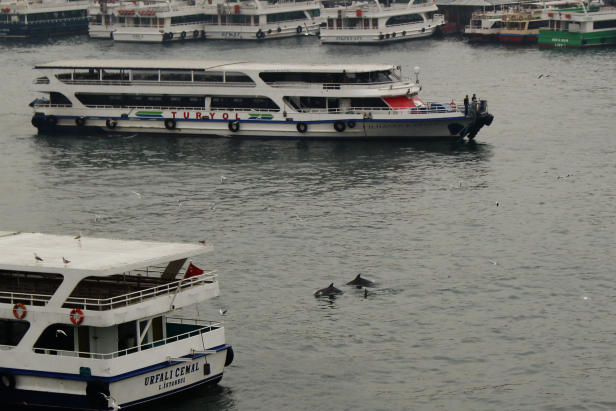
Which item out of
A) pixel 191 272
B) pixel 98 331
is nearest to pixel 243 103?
pixel 191 272

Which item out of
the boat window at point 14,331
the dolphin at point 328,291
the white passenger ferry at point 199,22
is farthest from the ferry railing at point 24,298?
the white passenger ferry at point 199,22

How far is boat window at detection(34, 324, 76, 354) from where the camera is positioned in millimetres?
29328

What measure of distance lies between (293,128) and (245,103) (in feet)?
13.4

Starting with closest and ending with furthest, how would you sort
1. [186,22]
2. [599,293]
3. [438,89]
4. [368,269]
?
1. [599,293]
2. [368,269]
3. [438,89]
4. [186,22]

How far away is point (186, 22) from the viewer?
152 metres

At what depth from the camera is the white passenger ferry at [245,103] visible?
72.0 m

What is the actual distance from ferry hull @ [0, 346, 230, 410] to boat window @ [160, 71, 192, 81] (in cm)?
4809

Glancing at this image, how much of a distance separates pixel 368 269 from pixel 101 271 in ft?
55.4

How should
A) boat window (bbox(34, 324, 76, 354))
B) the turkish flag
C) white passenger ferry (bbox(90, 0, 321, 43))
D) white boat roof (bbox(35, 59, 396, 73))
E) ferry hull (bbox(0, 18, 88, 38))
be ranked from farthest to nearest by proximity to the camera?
ferry hull (bbox(0, 18, 88, 38)) < white passenger ferry (bbox(90, 0, 321, 43)) < white boat roof (bbox(35, 59, 396, 73)) < the turkish flag < boat window (bbox(34, 324, 76, 354))

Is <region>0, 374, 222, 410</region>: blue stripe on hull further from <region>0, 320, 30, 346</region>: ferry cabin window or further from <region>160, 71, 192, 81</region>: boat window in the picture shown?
<region>160, 71, 192, 81</region>: boat window

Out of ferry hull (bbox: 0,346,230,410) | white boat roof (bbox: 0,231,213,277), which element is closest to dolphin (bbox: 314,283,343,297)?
white boat roof (bbox: 0,231,213,277)

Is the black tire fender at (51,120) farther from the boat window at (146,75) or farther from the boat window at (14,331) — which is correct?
the boat window at (14,331)

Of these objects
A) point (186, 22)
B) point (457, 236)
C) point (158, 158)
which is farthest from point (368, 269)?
point (186, 22)

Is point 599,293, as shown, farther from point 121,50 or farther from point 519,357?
point 121,50
